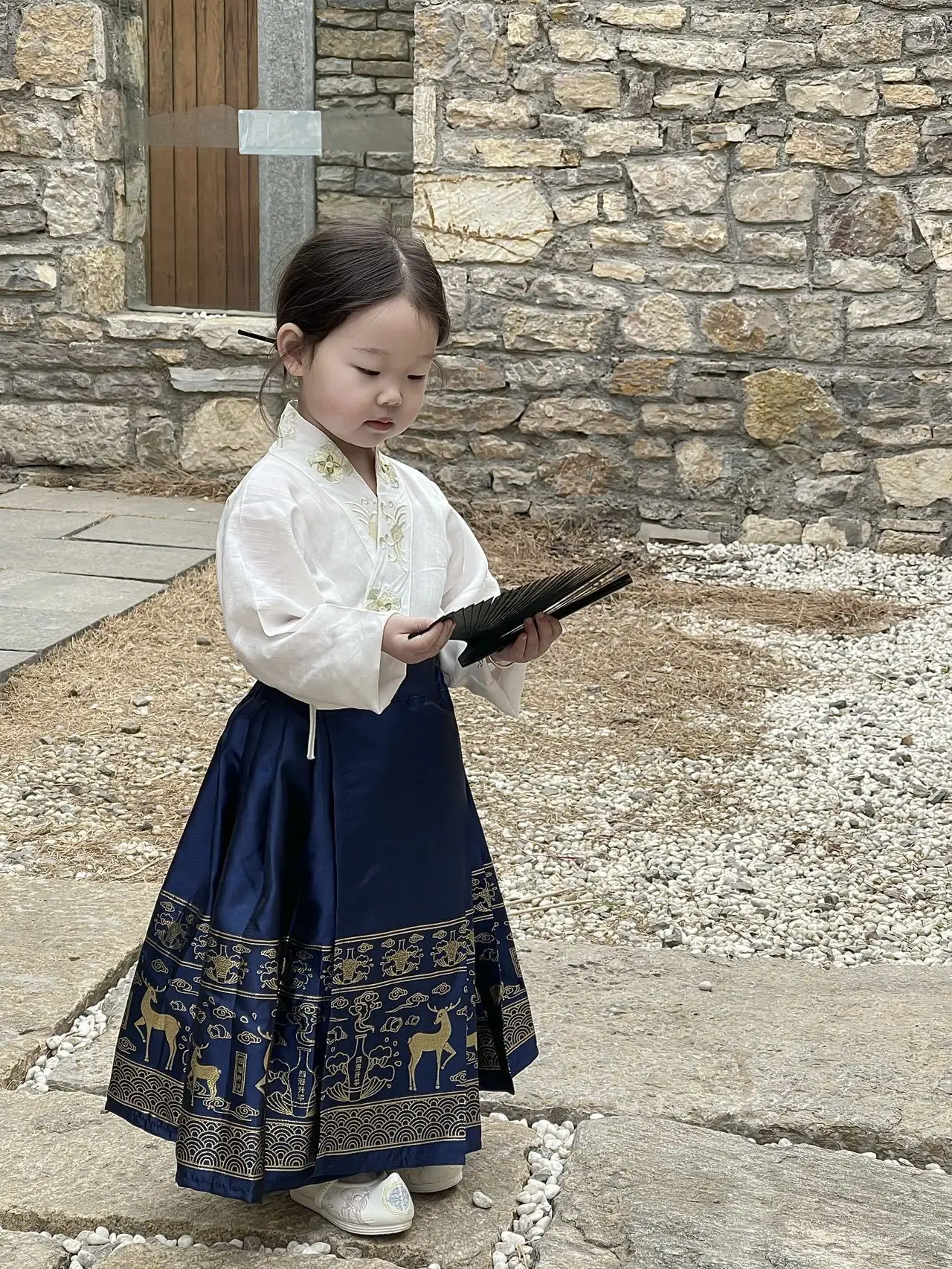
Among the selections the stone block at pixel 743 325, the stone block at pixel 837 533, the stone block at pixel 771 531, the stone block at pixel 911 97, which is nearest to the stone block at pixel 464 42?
the stone block at pixel 743 325

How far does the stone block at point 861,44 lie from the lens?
527 cm

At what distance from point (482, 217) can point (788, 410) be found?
141 cm

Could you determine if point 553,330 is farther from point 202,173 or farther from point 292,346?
point 292,346

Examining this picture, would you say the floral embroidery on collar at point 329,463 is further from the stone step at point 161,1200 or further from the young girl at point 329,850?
the stone step at point 161,1200

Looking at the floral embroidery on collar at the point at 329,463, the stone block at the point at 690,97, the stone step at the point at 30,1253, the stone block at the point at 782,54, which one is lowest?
the stone step at the point at 30,1253

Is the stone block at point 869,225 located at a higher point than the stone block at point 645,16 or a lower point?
lower

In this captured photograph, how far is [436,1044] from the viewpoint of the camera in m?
1.71

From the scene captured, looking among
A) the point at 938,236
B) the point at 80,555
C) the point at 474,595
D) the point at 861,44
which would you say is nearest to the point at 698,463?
the point at 938,236

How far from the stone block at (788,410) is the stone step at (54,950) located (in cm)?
360

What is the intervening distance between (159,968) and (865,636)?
345 centimetres

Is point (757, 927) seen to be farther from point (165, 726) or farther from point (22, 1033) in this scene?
point (165, 726)

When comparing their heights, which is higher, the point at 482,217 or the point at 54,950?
the point at 482,217

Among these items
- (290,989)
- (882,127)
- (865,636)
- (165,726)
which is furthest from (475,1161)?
(882,127)

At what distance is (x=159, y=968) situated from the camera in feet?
5.58
